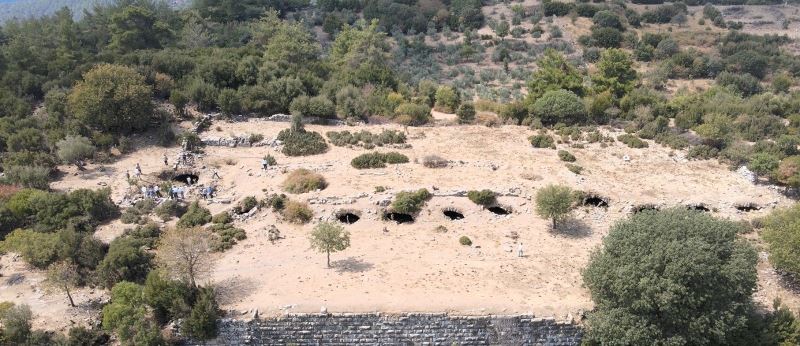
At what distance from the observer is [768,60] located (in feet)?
224

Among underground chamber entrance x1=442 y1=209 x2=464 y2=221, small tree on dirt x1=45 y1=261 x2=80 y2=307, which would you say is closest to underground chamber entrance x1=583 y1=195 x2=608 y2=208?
underground chamber entrance x1=442 y1=209 x2=464 y2=221

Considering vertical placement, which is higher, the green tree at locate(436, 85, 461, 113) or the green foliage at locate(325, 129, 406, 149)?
the green tree at locate(436, 85, 461, 113)

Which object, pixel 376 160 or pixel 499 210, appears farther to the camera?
pixel 376 160

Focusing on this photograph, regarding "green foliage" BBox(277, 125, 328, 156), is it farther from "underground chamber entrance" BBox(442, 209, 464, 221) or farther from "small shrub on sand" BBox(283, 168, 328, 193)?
"underground chamber entrance" BBox(442, 209, 464, 221)

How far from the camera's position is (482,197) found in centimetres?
3173

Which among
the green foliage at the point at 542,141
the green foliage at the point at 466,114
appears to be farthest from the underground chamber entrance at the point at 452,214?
the green foliage at the point at 466,114

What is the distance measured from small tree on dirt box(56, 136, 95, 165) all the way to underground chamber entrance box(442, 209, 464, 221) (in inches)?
990

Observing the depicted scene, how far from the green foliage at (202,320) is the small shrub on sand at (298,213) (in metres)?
8.66

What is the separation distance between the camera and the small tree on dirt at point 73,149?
121ft

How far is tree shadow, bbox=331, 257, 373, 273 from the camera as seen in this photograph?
25969 millimetres

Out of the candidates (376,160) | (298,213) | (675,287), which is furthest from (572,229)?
(298,213)

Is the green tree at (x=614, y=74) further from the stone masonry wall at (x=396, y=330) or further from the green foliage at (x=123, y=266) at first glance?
the green foliage at (x=123, y=266)

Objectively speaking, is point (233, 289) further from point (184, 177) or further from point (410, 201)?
point (184, 177)

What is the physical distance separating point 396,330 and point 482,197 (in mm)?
11435
